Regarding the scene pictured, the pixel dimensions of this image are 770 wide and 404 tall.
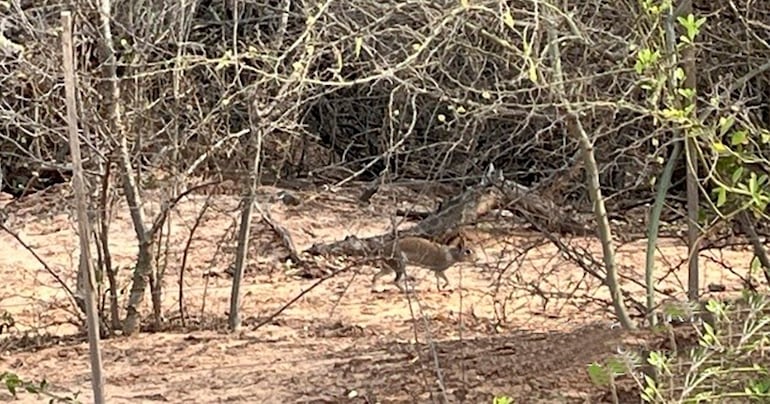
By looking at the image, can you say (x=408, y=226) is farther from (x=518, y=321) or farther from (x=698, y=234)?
(x=698, y=234)

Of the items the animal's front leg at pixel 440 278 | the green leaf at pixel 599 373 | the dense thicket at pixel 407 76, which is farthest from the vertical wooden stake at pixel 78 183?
the animal's front leg at pixel 440 278

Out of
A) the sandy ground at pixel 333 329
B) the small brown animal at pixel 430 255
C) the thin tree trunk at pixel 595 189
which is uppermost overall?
the thin tree trunk at pixel 595 189

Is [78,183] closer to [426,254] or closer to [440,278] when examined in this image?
[426,254]

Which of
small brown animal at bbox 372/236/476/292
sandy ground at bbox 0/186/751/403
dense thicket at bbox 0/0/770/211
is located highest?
dense thicket at bbox 0/0/770/211

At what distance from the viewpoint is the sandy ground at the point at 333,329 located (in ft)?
17.1

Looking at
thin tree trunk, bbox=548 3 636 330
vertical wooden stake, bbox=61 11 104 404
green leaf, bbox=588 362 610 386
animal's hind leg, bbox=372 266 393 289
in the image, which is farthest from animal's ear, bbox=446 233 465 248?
vertical wooden stake, bbox=61 11 104 404

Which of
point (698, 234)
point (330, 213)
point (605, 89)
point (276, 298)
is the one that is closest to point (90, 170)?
point (276, 298)

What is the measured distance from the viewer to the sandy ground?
17.1 ft

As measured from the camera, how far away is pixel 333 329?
7.05m

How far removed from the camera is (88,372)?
6188mm

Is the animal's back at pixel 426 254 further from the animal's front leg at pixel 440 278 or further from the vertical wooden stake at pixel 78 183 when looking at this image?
the vertical wooden stake at pixel 78 183

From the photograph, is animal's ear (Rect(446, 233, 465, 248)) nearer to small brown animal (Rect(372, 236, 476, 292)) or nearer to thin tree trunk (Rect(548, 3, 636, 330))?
small brown animal (Rect(372, 236, 476, 292))

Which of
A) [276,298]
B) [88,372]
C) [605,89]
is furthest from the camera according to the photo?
[276,298]

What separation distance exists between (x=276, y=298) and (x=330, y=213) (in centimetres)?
297
